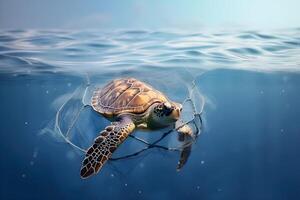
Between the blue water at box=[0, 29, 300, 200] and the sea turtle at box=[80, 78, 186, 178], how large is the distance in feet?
1.47

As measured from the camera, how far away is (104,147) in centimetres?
411

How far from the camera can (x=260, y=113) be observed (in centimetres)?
1420

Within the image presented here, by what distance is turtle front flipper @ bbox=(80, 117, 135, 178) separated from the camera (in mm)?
3877

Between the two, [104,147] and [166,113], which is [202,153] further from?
[104,147]

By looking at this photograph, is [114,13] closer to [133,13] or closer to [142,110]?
[133,13]

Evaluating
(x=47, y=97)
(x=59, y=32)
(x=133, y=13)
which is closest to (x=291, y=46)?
(x=133, y=13)

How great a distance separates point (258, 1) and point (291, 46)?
1.46 meters

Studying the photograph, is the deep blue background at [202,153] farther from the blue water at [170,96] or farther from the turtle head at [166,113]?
the turtle head at [166,113]

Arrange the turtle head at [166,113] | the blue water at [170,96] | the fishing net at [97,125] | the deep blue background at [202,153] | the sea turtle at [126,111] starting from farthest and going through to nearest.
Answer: the deep blue background at [202,153] → the blue water at [170,96] → the fishing net at [97,125] → the turtle head at [166,113] → the sea turtle at [126,111]

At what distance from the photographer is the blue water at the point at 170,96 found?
6484 millimetres

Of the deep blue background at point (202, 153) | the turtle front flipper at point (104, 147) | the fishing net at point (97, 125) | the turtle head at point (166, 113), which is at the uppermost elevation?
the turtle head at point (166, 113)

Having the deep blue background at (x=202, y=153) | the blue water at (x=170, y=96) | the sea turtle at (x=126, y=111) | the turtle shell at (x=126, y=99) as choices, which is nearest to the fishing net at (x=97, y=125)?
the blue water at (x=170, y=96)

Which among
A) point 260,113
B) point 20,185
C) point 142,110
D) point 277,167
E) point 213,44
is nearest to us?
point 142,110

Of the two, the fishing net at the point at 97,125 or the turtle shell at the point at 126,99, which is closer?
the turtle shell at the point at 126,99
